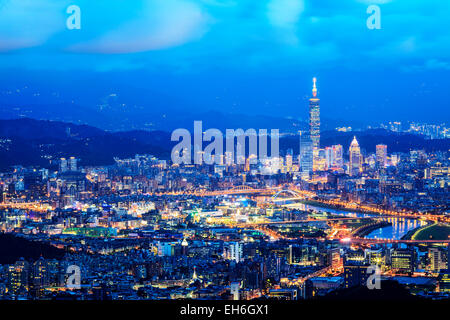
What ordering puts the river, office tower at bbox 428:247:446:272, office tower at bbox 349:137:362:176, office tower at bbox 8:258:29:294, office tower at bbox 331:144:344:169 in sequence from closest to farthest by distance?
office tower at bbox 8:258:29:294 < office tower at bbox 428:247:446:272 < the river < office tower at bbox 349:137:362:176 < office tower at bbox 331:144:344:169

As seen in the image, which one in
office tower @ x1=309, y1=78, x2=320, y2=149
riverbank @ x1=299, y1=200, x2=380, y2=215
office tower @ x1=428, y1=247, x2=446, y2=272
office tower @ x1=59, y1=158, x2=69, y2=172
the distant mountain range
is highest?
office tower @ x1=309, y1=78, x2=320, y2=149

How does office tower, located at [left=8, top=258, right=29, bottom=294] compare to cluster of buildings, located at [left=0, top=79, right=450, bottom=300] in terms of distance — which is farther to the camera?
cluster of buildings, located at [left=0, top=79, right=450, bottom=300]

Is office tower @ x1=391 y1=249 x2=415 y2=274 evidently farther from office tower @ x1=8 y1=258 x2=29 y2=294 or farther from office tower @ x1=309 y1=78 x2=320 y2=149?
office tower @ x1=309 y1=78 x2=320 y2=149

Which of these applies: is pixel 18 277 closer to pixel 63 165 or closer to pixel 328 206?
pixel 328 206

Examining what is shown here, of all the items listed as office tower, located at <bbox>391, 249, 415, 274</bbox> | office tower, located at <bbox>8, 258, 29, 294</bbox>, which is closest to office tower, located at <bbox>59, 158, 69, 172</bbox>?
office tower, located at <bbox>8, 258, 29, 294</bbox>

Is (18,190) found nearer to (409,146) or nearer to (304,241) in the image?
(304,241)
